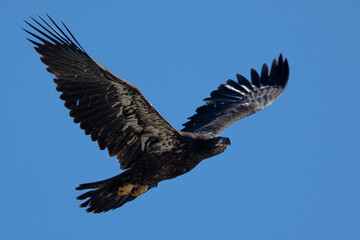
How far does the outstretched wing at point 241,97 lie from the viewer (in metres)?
11.0

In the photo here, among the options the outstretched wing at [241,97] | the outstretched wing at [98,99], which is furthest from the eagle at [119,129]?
the outstretched wing at [241,97]

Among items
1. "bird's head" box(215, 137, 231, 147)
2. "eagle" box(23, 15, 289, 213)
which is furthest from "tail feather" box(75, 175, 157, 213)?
"bird's head" box(215, 137, 231, 147)

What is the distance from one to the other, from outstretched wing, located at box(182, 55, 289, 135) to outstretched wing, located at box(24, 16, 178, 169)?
2218 millimetres

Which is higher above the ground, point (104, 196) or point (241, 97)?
point (241, 97)

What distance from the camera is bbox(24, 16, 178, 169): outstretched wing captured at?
7980mm

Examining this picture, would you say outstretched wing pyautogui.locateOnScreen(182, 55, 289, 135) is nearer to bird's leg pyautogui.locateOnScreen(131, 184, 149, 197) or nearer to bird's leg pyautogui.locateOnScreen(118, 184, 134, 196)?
bird's leg pyautogui.locateOnScreen(131, 184, 149, 197)

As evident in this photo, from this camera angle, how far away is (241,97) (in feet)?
38.4

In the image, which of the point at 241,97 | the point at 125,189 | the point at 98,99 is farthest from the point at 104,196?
the point at 241,97

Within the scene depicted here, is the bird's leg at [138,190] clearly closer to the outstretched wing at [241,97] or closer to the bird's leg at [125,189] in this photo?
the bird's leg at [125,189]

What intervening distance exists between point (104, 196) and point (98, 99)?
5.16ft

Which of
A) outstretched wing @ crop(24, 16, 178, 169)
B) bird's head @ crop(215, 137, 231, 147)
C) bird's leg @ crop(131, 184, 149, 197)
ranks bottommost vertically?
bird's leg @ crop(131, 184, 149, 197)

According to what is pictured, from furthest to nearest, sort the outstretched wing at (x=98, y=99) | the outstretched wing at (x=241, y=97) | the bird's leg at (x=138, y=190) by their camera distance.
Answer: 1. the outstretched wing at (x=241, y=97)
2. the bird's leg at (x=138, y=190)
3. the outstretched wing at (x=98, y=99)

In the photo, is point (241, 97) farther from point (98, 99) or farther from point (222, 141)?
point (98, 99)

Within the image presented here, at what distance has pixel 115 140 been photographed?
870 centimetres
